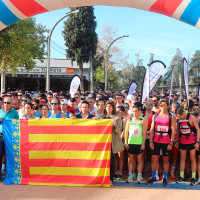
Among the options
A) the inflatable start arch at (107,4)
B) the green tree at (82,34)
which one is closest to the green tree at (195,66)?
the green tree at (82,34)

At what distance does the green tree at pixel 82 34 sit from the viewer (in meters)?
37.6

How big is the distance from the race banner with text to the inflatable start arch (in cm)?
238

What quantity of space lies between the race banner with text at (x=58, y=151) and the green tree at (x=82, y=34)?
31721 millimetres

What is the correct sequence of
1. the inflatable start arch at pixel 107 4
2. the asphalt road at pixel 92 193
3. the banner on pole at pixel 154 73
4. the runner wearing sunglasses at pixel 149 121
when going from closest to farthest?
1. the inflatable start arch at pixel 107 4
2. the asphalt road at pixel 92 193
3. the runner wearing sunglasses at pixel 149 121
4. the banner on pole at pixel 154 73

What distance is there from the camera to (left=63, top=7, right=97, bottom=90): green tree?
37569 mm

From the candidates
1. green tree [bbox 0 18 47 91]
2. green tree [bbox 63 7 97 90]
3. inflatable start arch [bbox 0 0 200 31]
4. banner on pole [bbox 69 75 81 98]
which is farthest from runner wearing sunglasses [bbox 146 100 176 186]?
green tree [bbox 63 7 97 90]

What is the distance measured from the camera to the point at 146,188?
18.8 ft

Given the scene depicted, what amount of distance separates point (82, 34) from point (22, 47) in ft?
45.3

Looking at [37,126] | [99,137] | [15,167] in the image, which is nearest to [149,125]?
[99,137]

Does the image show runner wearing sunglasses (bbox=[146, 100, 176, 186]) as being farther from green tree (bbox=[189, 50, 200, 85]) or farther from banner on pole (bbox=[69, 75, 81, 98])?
green tree (bbox=[189, 50, 200, 85])

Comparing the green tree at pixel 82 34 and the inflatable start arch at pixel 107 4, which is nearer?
the inflatable start arch at pixel 107 4

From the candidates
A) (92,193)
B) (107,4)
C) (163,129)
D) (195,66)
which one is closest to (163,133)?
(163,129)

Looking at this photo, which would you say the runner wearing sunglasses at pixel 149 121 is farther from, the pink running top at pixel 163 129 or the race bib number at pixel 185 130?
the race bib number at pixel 185 130

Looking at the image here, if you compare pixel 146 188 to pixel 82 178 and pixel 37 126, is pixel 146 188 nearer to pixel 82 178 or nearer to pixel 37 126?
pixel 82 178
